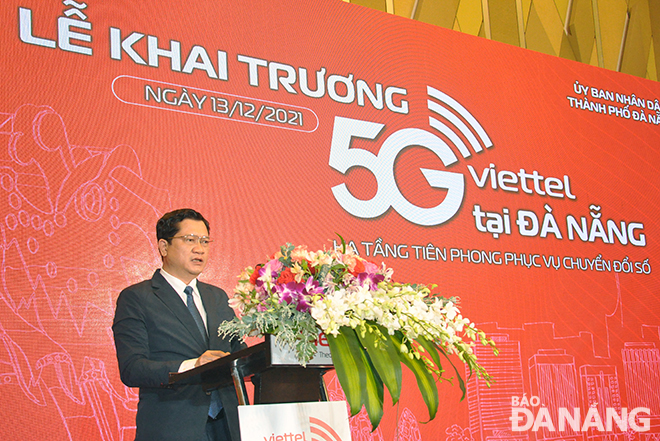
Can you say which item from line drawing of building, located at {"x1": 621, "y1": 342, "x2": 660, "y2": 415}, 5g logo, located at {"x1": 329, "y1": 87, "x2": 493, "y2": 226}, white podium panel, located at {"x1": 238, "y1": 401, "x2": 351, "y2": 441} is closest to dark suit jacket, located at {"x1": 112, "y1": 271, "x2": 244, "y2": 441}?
white podium panel, located at {"x1": 238, "y1": 401, "x2": 351, "y2": 441}

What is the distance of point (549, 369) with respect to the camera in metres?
4.64

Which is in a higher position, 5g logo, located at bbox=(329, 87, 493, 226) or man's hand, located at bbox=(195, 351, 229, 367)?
5g logo, located at bbox=(329, 87, 493, 226)

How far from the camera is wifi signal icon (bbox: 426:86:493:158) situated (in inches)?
185

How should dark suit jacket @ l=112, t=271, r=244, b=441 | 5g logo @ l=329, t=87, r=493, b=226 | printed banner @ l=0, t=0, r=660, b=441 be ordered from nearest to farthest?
dark suit jacket @ l=112, t=271, r=244, b=441 → printed banner @ l=0, t=0, r=660, b=441 → 5g logo @ l=329, t=87, r=493, b=226

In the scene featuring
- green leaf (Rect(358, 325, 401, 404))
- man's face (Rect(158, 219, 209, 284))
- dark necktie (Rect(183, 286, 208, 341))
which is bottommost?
green leaf (Rect(358, 325, 401, 404))

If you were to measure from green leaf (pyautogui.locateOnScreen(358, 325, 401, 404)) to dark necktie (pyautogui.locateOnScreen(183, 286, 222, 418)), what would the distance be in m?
0.79

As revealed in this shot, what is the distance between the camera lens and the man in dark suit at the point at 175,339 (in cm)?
227

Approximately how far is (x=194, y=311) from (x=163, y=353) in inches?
8.3

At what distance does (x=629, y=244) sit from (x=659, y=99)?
1393 mm

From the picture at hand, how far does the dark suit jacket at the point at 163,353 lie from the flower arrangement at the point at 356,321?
19.2 inches

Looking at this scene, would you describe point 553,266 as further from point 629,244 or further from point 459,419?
point 459,419

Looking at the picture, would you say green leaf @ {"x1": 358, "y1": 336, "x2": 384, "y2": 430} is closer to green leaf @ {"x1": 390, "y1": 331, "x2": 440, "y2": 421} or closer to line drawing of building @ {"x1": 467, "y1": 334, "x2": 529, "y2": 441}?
green leaf @ {"x1": 390, "y1": 331, "x2": 440, "y2": 421}

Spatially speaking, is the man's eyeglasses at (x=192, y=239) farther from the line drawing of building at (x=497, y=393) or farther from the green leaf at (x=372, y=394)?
the line drawing of building at (x=497, y=393)

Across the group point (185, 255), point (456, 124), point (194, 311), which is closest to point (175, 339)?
point (194, 311)
